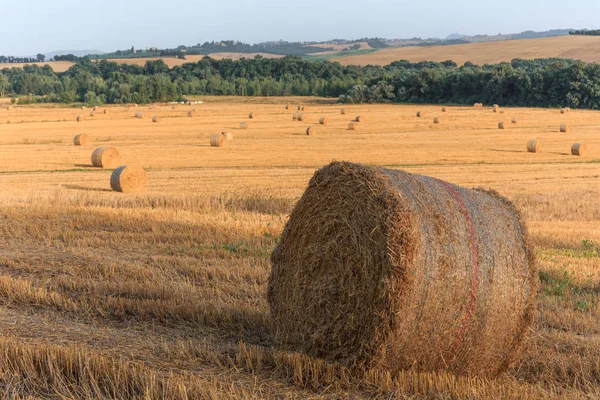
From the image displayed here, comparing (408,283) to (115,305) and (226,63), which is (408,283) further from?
(226,63)

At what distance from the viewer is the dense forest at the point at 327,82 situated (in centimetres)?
5781

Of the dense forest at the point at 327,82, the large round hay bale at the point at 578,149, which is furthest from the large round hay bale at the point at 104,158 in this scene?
the dense forest at the point at 327,82

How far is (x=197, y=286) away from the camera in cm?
813

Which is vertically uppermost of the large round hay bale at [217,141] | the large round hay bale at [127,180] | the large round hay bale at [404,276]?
the large round hay bale at [404,276]

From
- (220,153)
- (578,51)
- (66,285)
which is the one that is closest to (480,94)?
(578,51)

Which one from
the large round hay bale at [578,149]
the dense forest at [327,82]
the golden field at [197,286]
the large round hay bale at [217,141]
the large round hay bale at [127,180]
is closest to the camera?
the golden field at [197,286]

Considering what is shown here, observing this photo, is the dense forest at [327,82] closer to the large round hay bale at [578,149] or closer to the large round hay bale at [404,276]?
the large round hay bale at [578,149]

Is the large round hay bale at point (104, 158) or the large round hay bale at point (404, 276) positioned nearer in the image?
the large round hay bale at point (404, 276)

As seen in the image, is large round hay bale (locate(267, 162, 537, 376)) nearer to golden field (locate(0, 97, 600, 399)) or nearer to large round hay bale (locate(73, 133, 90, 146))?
golden field (locate(0, 97, 600, 399))

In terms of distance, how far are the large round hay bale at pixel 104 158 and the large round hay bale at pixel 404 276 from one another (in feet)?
60.4

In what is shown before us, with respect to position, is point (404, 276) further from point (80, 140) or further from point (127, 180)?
point (80, 140)

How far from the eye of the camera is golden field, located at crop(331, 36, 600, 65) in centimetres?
8738

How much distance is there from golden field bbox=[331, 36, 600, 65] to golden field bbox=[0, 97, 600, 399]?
6899cm

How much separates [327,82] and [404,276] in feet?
257
